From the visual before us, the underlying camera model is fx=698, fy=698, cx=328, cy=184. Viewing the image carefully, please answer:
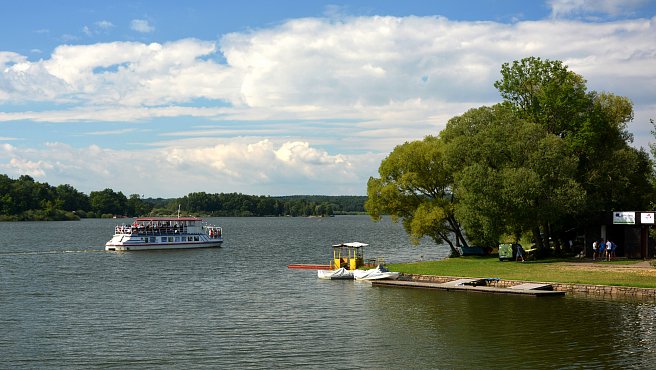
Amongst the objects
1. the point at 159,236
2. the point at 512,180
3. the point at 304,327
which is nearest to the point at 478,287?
the point at 512,180

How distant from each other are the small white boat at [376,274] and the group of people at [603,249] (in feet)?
60.3

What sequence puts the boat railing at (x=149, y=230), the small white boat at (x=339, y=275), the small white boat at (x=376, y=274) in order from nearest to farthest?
the small white boat at (x=376, y=274) < the small white boat at (x=339, y=275) < the boat railing at (x=149, y=230)

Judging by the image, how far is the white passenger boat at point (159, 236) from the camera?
4003 inches

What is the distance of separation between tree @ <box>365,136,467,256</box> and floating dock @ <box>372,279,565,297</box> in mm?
15702

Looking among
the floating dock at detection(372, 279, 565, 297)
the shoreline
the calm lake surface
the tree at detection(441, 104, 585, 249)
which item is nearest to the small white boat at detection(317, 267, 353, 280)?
the calm lake surface

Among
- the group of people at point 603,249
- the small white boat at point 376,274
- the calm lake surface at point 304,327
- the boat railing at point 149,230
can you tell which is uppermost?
the boat railing at point 149,230

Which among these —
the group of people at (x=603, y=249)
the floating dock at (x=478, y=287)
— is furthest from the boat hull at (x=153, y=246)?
the group of people at (x=603, y=249)

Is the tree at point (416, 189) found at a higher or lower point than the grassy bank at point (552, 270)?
higher

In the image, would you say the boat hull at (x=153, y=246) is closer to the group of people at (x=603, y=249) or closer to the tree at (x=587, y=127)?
the tree at (x=587, y=127)

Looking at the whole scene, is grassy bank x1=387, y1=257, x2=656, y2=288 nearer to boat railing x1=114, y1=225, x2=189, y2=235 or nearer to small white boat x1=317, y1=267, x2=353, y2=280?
small white boat x1=317, y1=267, x2=353, y2=280

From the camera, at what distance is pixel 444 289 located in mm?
47875

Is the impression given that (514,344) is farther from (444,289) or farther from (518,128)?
(518,128)

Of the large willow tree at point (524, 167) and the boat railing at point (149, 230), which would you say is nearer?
the large willow tree at point (524, 167)

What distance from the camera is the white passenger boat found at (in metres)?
102
